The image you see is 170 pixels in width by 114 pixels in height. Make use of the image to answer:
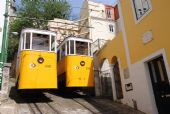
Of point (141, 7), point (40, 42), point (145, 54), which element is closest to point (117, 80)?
point (145, 54)

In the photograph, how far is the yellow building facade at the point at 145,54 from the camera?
9156 mm

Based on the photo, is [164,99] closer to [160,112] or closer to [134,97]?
[160,112]

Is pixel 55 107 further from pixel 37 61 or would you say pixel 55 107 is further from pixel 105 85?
pixel 105 85

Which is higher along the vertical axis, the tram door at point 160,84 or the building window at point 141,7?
the building window at point 141,7

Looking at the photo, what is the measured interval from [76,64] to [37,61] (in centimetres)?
259

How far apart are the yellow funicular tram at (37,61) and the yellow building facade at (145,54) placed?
3.68 metres

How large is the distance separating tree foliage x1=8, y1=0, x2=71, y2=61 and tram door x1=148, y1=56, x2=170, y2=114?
20.5 m

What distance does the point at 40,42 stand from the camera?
38.5 feet

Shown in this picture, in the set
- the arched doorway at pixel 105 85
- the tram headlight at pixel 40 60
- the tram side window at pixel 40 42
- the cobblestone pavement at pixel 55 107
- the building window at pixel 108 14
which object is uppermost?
the building window at pixel 108 14

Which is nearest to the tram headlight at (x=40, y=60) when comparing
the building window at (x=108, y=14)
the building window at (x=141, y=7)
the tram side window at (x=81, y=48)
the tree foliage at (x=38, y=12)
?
the tram side window at (x=81, y=48)

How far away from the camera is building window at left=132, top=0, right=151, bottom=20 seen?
1027 cm

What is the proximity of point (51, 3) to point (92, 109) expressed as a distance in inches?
996

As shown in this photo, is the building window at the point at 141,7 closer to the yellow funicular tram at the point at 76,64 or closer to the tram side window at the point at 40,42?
the yellow funicular tram at the point at 76,64

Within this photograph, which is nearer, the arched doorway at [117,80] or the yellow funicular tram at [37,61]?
the yellow funicular tram at [37,61]
